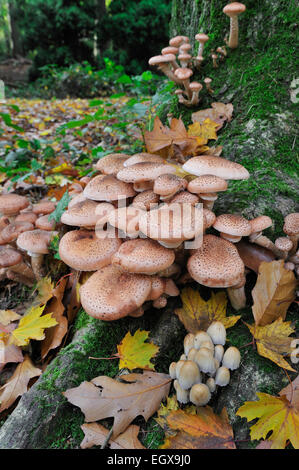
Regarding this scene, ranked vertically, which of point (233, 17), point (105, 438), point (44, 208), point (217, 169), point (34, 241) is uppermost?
point (233, 17)

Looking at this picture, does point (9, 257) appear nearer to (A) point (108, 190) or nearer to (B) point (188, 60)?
(A) point (108, 190)

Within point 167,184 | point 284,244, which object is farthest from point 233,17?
point 284,244

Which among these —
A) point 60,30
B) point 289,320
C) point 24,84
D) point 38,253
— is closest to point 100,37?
point 60,30

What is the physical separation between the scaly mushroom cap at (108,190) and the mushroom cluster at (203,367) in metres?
1.29

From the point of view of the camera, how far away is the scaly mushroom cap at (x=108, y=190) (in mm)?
2688

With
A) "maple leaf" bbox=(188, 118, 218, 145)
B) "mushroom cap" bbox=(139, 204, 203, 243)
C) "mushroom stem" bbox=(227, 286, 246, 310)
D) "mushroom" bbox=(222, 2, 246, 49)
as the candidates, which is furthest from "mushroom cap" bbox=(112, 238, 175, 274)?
"mushroom" bbox=(222, 2, 246, 49)

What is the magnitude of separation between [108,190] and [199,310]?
126cm

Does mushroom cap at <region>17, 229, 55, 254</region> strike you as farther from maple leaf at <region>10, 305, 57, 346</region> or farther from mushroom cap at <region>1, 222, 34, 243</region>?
maple leaf at <region>10, 305, 57, 346</region>

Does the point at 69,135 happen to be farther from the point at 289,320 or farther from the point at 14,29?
the point at 14,29

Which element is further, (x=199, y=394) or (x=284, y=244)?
(x=284, y=244)

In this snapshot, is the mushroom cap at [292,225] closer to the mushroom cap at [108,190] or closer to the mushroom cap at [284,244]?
the mushroom cap at [284,244]

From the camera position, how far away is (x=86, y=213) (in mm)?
2664

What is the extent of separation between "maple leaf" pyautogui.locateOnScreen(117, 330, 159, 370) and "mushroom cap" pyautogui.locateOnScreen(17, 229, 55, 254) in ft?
4.10

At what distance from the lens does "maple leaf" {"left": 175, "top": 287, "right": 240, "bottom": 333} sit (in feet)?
8.20
